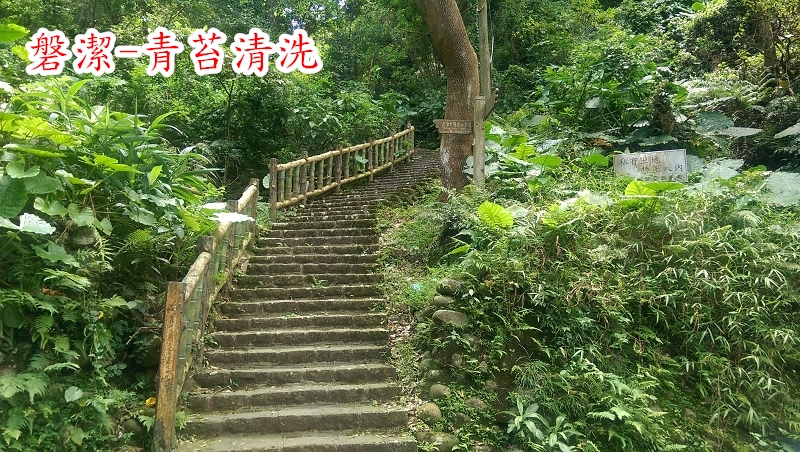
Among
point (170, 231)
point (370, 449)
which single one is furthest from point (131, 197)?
point (370, 449)

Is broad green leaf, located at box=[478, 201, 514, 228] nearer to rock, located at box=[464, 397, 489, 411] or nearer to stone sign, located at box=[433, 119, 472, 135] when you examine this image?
rock, located at box=[464, 397, 489, 411]

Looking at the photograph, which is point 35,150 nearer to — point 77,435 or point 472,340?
point 77,435

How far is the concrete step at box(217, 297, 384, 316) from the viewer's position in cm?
567

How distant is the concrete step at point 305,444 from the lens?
3805 millimetres

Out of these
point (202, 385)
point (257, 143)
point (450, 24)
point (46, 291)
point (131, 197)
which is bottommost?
point (202, 385)

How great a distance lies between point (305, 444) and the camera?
385 centimetres

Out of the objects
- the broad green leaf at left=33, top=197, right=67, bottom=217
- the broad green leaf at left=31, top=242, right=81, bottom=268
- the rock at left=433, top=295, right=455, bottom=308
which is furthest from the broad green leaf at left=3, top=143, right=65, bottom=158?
the rock at left=433, top=295, right=455, bottom=308

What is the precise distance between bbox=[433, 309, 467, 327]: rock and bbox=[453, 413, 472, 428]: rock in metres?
0.77

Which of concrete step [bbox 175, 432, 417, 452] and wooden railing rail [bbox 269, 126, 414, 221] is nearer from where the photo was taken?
concrete step [bbox 175, 432, 417, 452]

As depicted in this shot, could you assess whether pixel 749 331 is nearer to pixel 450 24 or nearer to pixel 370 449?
pixel 370 449

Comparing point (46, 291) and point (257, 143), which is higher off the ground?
point (257, 143)

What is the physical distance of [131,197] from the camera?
13.7 ft

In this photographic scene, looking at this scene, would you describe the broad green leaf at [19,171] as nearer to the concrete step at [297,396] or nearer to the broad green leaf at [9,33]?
the broad green leaf at [9,33]

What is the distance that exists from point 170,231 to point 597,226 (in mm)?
4204
